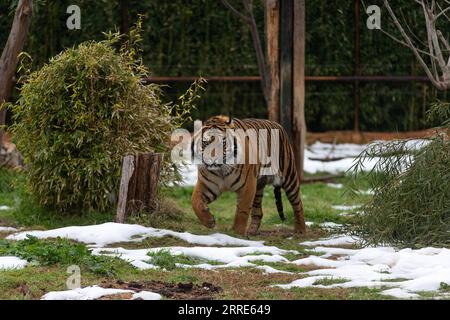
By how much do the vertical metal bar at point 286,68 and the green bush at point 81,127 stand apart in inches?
118

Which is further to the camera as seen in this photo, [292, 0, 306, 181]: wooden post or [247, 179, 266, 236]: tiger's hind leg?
[292, 0, 306, 181]: wooden post

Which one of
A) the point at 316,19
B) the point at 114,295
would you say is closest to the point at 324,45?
the point at 316,19

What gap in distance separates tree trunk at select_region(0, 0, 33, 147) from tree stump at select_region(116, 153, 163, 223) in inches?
85.9

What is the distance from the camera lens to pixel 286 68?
12781mm

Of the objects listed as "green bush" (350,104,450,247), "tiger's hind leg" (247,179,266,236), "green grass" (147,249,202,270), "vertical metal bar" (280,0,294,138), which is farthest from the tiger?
"vertical metal bar" (280,0,294,138)

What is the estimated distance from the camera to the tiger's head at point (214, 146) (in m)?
9.16

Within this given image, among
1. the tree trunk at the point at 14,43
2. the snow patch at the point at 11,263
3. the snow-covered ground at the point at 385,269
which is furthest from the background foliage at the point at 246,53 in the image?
Answer: the snow patch at the point at 11,263

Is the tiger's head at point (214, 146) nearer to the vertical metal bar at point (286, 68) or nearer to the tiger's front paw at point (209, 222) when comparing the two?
the tiger's front paw at point (209, 222)

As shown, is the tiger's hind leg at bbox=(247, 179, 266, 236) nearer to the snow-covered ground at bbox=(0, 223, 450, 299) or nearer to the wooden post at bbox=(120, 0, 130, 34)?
the snow-covered ground at bbox=(0, 223, 450, 299)

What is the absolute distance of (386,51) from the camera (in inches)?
624

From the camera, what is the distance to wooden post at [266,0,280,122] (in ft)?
41.9

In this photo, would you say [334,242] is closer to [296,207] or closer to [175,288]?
[296,207]

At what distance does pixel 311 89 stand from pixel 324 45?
73cm
